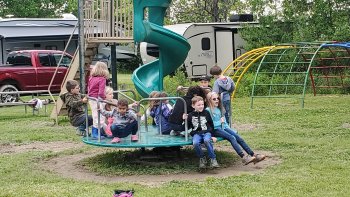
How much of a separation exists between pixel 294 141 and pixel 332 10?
49.6 feet

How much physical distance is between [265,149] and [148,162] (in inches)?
83.1

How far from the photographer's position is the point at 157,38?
1061 centimetres

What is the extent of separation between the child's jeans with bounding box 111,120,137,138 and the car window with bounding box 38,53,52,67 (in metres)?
12.5

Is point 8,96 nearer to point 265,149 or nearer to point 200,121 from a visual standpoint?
point 265,149

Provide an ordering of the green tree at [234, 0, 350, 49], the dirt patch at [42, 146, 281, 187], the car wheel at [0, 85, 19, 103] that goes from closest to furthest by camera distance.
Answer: the dirt patch at [42, 146, 281, 187]
the car wheel at [0, 85, 19, 103]
the green tree at [234, 0, 350, 49]

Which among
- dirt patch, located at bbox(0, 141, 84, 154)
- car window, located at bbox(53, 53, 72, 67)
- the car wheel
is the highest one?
car window, located at bbox(53, 53, 72, 67)

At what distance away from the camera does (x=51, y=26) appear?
2575 centimetres

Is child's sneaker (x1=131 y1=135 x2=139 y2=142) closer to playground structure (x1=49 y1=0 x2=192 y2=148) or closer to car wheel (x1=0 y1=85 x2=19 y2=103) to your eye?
playground structure (x1=49 y1=0 x2=192 y2=148)

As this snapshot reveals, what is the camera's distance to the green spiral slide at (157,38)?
10.4m

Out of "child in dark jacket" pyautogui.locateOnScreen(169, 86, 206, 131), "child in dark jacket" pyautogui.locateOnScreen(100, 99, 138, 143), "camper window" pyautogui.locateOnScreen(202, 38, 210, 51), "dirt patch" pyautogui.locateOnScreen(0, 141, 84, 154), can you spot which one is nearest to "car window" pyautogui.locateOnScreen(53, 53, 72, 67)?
"camper window" pyautogui.locateOnScreen(202, 38, 210, 51)

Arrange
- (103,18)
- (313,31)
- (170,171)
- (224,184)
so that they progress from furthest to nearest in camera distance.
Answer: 1. (313,31)
2. (103,18)
3. (170,171)
4. (224,184)

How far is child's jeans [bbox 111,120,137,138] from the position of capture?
8.70 meters

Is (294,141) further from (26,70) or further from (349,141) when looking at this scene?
(26,70)

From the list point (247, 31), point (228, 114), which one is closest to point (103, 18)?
point (228, 114)
